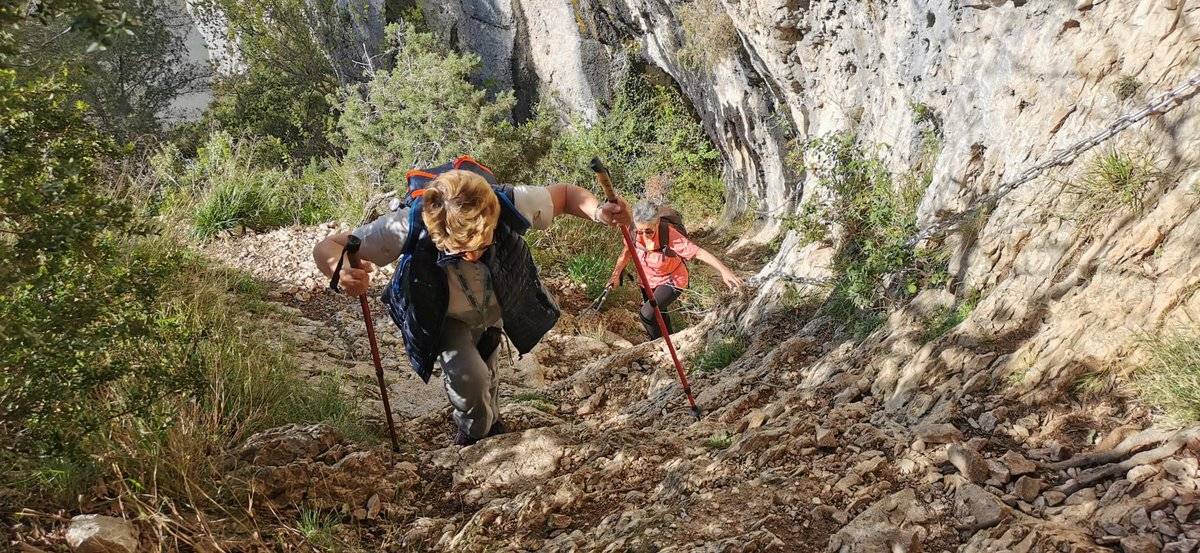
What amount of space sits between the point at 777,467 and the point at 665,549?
2.22 ft

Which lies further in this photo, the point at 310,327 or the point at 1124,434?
the point at 310,327

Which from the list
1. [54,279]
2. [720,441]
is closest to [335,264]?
[54,279]

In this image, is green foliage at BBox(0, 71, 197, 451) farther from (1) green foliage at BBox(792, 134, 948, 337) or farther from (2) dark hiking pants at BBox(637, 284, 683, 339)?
(2) dark hiking pants at BBox(637, 284, 683, 339)

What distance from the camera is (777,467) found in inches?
117

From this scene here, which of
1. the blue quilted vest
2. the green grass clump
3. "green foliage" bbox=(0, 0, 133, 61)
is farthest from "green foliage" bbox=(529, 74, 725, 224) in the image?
"green foliage" bbox=(0, 0, 133, 61)

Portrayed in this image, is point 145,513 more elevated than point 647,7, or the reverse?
point 647,7

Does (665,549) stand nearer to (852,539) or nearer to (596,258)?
(852,539)

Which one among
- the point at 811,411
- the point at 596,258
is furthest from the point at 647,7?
the point at 811,411

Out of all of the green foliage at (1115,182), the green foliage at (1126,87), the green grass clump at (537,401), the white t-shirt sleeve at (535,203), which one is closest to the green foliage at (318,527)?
the white t-shirt sleeve at (535,203)

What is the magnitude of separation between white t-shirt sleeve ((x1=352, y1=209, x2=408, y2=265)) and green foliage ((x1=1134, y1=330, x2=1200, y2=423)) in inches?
117

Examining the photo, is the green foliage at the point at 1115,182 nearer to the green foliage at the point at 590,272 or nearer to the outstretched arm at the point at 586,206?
the outstretched arm at the point at 586,206

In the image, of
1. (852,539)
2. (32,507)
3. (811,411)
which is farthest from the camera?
(811,411)

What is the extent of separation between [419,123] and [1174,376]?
31.5 ft

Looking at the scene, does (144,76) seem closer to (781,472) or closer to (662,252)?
(662,252)
